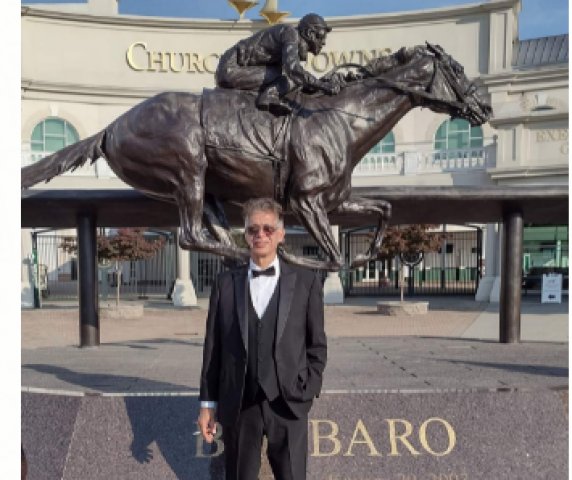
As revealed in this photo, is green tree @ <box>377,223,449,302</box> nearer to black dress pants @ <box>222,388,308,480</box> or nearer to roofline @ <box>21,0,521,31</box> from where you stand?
roofline @ <box>21,0,521,31</box>

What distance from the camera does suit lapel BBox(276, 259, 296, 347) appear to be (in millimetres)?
2521

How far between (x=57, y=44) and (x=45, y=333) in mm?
14214

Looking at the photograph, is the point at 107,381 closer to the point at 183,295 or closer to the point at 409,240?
the point at 409,240

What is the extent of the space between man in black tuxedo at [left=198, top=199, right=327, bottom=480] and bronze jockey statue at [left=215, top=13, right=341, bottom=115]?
1.86 metres

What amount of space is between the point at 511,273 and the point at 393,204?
170 cm

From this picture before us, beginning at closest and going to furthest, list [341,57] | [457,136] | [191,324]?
[191,324] → [457,136] → [341,57]

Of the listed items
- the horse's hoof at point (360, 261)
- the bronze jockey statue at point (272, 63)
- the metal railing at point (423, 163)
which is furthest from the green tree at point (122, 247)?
the bronze jockey statue at point (272, 63)

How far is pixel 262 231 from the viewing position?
8.35ft

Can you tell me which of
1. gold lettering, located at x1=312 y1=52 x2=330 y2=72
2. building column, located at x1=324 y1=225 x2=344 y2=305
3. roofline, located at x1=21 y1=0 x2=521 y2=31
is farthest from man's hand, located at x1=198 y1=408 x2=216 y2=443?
gold lettering, located at x1=312 y1=52 x2=330 y2=72

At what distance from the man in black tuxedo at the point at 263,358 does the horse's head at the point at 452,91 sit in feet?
8.32

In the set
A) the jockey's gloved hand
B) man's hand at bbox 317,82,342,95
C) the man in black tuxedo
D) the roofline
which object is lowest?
the man in black tuxedo

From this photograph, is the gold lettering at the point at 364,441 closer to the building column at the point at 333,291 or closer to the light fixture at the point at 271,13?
the building column at the point at 333,291

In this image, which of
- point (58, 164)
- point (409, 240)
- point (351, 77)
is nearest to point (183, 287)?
point (409, 240)
